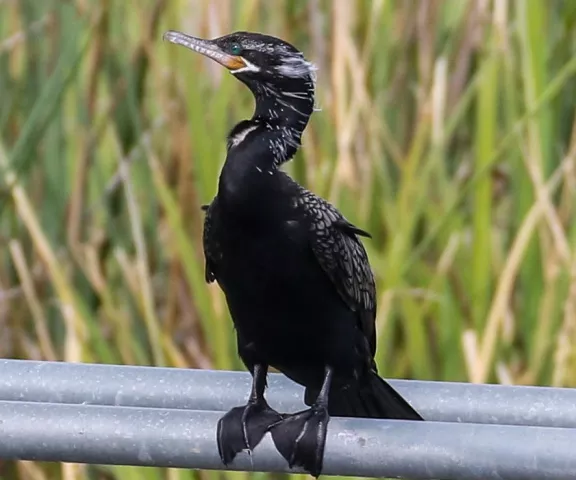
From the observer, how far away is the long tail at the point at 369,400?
1652 mm

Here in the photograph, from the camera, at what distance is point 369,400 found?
175 centimetres

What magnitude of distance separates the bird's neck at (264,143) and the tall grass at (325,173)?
446 mm

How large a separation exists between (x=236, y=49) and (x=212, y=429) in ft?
2.10

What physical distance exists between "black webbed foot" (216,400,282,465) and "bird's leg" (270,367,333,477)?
0.02 m

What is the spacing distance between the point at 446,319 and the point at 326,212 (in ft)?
1.77

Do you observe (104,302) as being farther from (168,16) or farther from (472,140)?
(472,140)

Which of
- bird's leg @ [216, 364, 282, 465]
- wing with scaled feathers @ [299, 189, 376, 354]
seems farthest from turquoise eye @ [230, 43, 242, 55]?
bird's leg @ [216, 364, 282, 465]

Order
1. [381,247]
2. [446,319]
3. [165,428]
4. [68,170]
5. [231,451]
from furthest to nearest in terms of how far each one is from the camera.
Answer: [68,170] < [381,247] < [446,319] < [231,451] < [165,428]

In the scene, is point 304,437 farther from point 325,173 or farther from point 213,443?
point 325,173

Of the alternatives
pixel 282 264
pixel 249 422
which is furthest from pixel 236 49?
pixel 249 422

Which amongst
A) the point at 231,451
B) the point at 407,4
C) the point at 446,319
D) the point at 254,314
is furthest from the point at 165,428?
the point at 407,4

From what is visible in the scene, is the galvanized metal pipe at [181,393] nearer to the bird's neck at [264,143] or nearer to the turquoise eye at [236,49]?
the bird's neck at [264,143]

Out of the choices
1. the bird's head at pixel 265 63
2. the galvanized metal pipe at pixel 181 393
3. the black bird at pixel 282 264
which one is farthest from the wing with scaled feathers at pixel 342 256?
the galvanized metal pipe at pixel 181 393

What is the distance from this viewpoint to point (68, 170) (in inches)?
99.2
